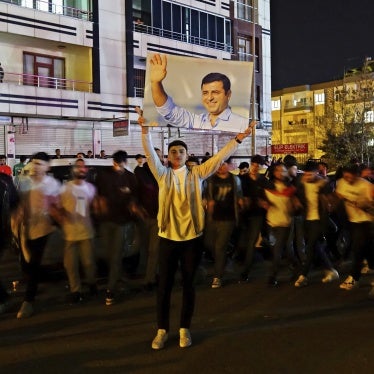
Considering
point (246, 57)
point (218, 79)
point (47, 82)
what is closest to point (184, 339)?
point (218, 79)

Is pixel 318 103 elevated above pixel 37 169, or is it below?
above

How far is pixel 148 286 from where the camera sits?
7.35 metres

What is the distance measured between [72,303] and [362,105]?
3319 centimetres

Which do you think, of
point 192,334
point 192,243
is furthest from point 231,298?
point 192,243

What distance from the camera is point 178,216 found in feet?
16.5

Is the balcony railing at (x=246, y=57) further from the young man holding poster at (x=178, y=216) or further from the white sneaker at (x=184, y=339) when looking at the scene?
the white sneaker at (x=184, y=339)

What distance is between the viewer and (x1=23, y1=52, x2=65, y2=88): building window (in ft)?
84.8

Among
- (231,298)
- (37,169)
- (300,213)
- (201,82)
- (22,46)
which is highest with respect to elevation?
(22,46)

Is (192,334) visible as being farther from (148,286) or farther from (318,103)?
(318,103)

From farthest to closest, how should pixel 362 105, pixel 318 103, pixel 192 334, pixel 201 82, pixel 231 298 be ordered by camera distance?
pixel 318 103, pixel 362 105, pixel 201 82, pixel 231 298, pixel 192 334

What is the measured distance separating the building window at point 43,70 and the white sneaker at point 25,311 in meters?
20.7

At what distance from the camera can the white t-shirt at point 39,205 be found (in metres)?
6.21

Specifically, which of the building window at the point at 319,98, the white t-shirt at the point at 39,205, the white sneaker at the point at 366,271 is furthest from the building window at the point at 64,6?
the building window at the point at 319,98

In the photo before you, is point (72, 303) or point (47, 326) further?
point (72, 303)
